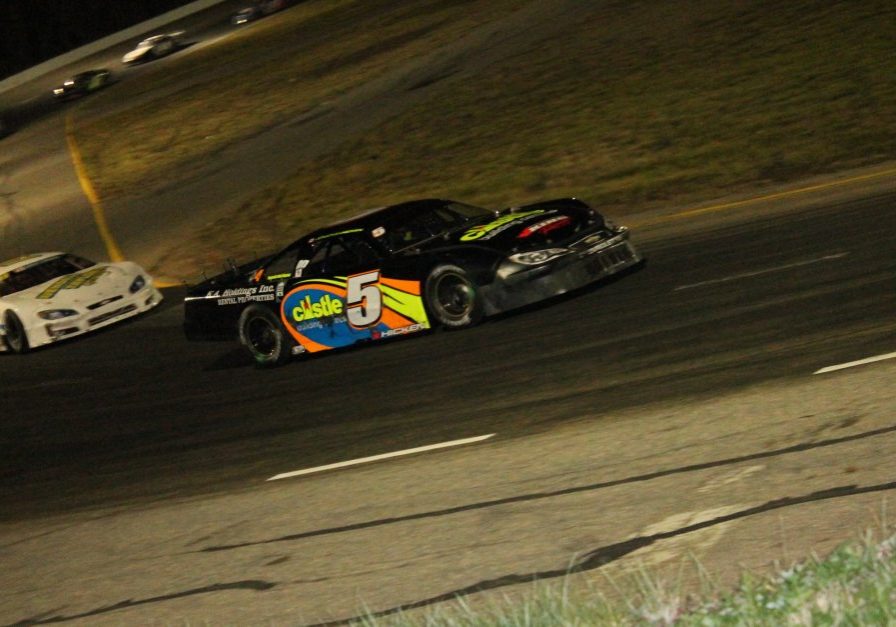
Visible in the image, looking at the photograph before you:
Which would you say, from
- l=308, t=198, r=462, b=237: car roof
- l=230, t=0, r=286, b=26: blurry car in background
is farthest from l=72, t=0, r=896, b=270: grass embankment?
l=230, t=0, r=286, b=26: blurry car in background

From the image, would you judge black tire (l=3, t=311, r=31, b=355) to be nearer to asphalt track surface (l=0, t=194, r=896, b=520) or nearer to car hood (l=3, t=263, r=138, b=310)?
car hood (l=3, t=263, r=138, b=310)

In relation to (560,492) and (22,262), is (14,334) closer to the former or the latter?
(22,262)

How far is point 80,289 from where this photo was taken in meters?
16.5

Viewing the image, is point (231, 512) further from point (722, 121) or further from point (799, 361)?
point (722, 121)

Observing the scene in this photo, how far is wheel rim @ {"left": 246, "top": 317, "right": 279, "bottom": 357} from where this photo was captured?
12492mm

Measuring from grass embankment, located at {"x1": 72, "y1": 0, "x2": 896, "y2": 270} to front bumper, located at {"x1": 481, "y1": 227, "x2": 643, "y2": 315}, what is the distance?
5.88m

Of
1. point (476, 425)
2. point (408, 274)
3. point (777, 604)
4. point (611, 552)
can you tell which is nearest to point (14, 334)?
point (408, 274)

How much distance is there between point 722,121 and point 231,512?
13.6 metres

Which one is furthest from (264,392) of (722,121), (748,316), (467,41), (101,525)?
(467,41)

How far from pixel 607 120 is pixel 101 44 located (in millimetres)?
37134

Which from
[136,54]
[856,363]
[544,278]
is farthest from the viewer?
[136,54]

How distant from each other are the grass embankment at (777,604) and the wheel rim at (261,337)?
8.12 meters

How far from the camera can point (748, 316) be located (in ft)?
31.5

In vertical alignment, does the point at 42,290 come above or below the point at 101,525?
above
